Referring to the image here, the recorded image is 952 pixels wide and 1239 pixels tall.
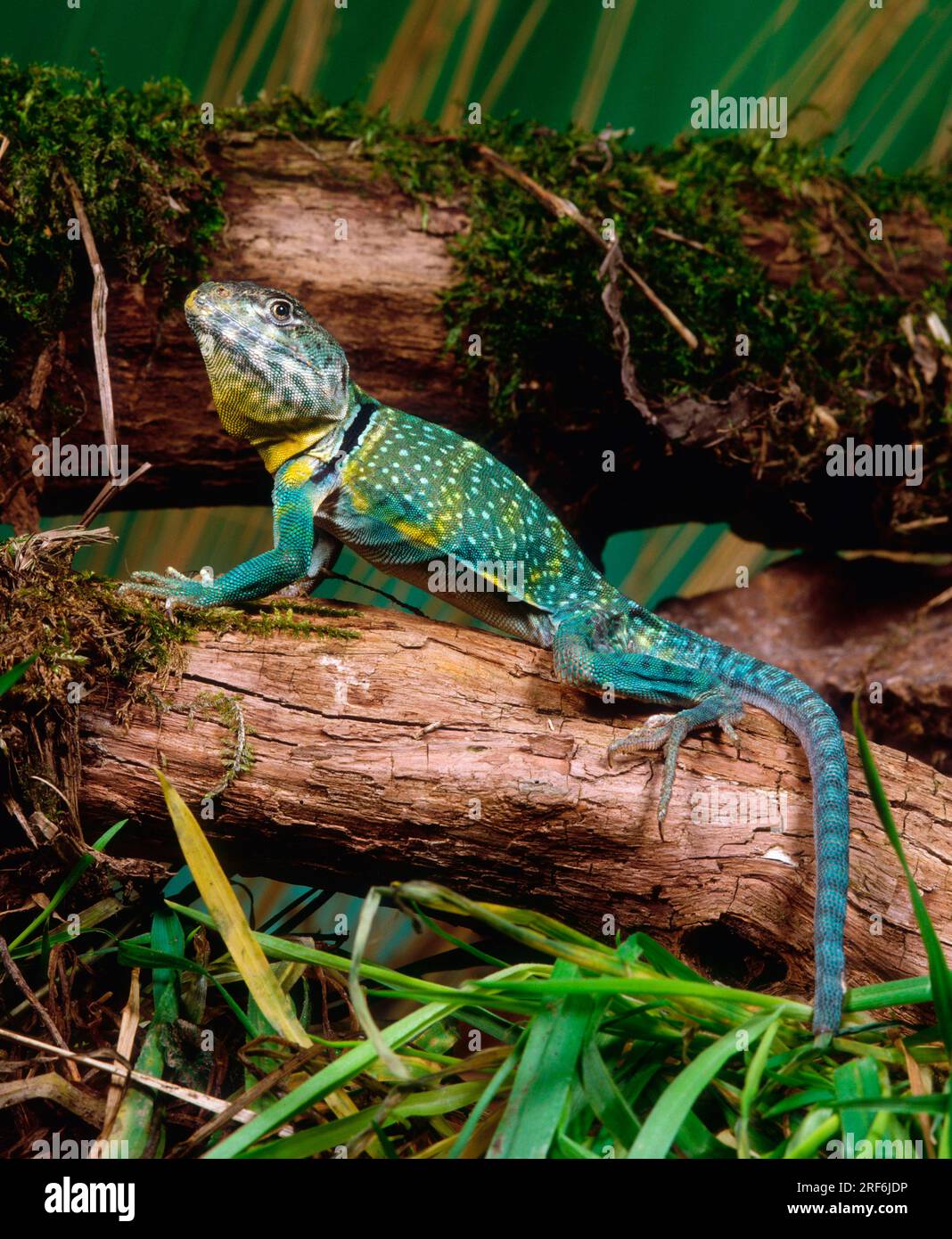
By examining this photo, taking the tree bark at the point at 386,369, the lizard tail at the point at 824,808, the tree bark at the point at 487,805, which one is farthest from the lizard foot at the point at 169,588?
the lizard tail at the point at 824,808

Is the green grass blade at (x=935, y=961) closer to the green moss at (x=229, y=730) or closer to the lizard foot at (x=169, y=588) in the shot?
the green moss at (x=229, y=730)

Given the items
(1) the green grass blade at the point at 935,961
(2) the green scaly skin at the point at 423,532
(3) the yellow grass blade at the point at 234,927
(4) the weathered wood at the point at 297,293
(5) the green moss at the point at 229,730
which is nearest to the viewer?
(1) the green grass blade at the point at 935,961

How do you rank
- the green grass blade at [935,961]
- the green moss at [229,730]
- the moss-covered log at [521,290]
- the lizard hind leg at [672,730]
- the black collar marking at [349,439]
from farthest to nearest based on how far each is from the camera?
the moss-covered log at [521,290], the black collar marking at [349,439], the lizard hind leg at [672,730], the green moss at [229,730], the green grass blade at [935,961]

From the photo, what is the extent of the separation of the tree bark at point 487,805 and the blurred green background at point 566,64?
2.59 meters

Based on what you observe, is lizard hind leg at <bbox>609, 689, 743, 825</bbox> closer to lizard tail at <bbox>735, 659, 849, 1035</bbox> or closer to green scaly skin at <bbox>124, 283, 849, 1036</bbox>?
green scaly skin at <bbox>124, 283, 849, 1036</bbox>

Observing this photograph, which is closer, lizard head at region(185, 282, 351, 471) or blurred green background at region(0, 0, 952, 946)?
lizard head at region(185, 282, 351, 471)

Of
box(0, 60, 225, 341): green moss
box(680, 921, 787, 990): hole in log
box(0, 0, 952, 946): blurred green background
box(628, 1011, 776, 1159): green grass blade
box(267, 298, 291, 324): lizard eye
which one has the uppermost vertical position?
box(0, 0, 952, 946): blurred green background

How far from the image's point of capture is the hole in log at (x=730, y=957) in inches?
117

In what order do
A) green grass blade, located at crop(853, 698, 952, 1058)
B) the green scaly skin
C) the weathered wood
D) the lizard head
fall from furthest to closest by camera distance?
the weathered wood, the lizard head, the green scaly skin, green grass blade, located at crop(853, 698, 952, 1058)

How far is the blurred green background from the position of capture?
5.25 meters

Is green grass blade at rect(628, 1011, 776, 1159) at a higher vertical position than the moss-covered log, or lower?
lower

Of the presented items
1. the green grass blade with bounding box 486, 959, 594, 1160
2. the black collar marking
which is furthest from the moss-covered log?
the green grass blade with bounding box 486, 959, 594, 1160

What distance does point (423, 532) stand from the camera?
3.38 m

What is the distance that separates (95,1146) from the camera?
2.24 metres
